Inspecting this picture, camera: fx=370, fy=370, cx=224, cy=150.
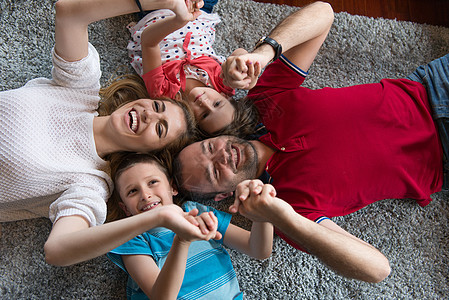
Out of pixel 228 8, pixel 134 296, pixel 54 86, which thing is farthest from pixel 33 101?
pixel 228 8

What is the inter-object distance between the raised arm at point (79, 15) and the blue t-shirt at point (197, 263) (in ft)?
1.96

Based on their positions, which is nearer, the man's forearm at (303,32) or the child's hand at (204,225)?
the child's hand at (204,225)

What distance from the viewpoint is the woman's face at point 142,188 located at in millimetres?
1111

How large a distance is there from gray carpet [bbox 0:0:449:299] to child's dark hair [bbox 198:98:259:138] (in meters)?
0.30

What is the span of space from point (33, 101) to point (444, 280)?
1481 millimetres

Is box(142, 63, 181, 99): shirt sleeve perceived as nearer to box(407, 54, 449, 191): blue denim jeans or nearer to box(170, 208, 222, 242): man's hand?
box(170, 208, 222, 242): man's hand

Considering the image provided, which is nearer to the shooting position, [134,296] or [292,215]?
[292,215]

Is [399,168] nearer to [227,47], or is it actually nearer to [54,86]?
[227,47]

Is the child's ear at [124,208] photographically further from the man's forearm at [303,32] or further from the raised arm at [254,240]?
the man's forearm at [303,32]

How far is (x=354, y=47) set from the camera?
1.47m

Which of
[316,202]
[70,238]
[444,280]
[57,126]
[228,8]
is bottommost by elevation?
[444,280]

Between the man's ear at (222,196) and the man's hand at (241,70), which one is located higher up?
the man's hand at (241,70)

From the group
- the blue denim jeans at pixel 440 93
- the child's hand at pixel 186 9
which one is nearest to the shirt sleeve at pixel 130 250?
the child's hand at pixel 186 9

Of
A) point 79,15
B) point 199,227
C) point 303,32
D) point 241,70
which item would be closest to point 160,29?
point 79,15
